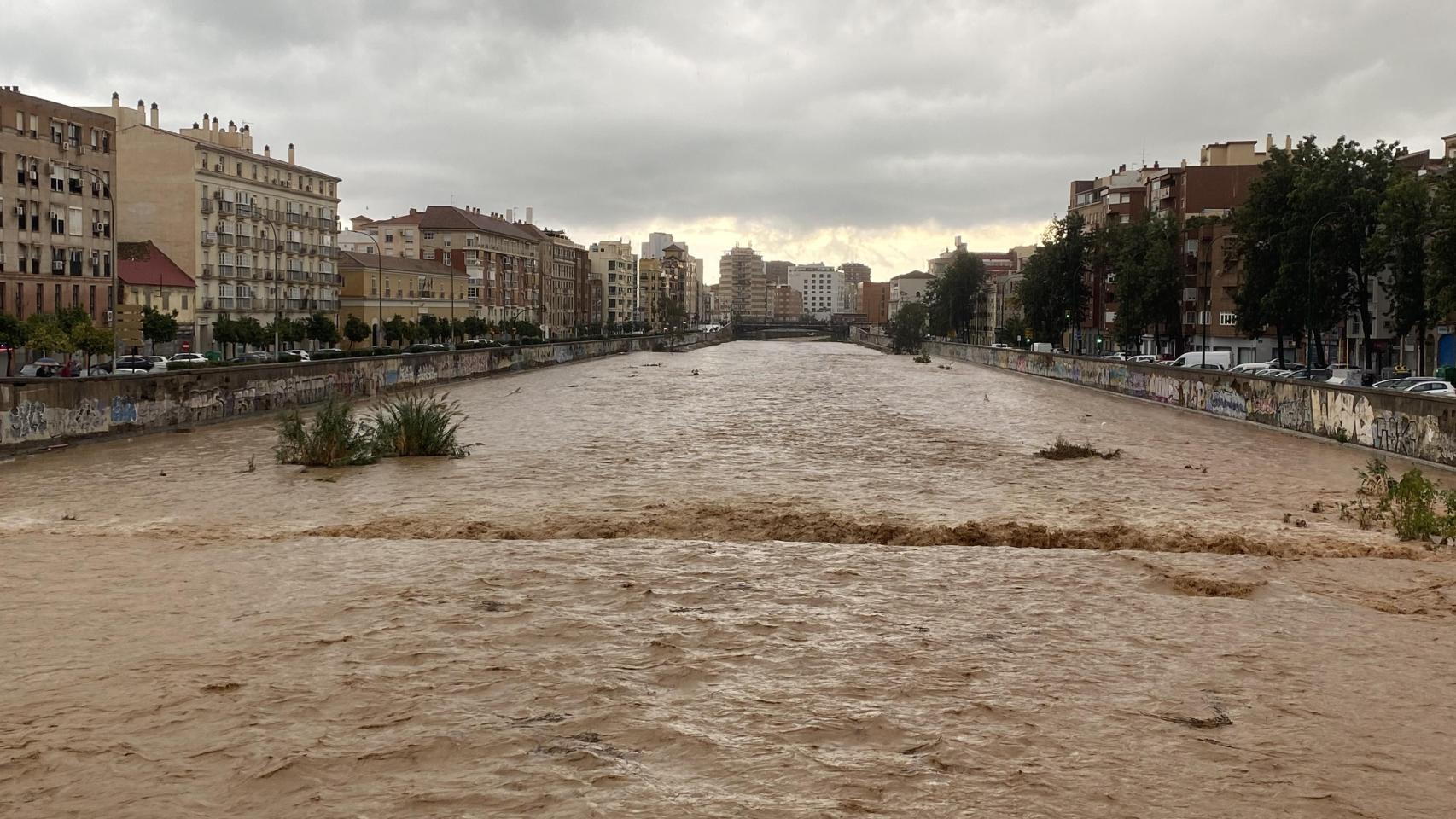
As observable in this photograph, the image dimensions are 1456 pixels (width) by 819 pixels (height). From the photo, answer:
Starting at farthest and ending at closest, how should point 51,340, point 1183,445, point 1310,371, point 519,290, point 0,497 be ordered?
point 519,290 → point 1310,371 → point 51,340 → point 1183,445 → point 0,497

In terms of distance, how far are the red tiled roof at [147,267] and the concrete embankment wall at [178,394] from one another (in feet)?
109

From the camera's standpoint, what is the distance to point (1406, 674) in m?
11.1

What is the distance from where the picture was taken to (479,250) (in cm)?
15262

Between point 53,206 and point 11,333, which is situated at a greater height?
point 53,206

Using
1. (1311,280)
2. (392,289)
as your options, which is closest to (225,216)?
(392,289)

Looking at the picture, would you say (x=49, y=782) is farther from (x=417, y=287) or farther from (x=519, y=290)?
(x=519, y=290)

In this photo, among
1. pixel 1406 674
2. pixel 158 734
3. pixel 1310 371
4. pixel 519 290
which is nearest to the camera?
pixel 158 734

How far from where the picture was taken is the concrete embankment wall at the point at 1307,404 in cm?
3002

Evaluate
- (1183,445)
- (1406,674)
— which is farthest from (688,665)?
(1183,445)

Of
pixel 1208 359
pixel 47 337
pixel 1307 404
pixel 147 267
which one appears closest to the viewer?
pixel 1307 404

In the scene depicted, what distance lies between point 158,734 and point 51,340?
5437cm

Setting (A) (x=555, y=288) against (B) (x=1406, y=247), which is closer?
(B) (x=1406, y=247)

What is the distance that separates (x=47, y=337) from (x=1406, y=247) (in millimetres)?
65230

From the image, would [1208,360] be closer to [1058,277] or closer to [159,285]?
[1058,277]
